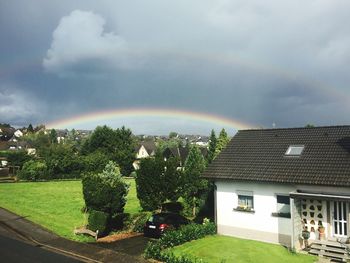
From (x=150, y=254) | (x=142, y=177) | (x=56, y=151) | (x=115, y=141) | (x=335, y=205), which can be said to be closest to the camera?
(x=150, y=254)

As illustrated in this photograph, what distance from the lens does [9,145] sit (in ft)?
452

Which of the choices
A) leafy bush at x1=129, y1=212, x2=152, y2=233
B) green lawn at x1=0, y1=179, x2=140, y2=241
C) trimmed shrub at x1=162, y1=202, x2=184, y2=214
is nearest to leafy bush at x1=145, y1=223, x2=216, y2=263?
leafy bush at x1=129, y1=212, x2=152, y2=233

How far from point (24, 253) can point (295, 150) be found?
16.9 metres

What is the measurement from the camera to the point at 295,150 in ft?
72.9

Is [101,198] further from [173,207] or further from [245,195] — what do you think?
[245,195]

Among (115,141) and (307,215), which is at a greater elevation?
(115,141)

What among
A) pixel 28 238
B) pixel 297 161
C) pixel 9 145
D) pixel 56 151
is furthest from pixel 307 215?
pixel 9 145

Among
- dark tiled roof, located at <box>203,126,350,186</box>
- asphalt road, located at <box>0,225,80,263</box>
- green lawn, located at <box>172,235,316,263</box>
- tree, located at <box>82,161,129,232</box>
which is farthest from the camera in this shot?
tree, located at <box>82,161,129,232</box>

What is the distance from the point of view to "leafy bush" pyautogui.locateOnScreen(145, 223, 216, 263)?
17013mm

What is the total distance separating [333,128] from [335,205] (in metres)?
6.30

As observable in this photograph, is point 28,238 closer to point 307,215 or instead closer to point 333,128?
point 307,215

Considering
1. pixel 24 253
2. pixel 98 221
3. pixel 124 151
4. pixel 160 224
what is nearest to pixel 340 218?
pixel 160 224

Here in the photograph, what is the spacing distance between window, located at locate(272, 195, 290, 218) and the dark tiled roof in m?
1.13

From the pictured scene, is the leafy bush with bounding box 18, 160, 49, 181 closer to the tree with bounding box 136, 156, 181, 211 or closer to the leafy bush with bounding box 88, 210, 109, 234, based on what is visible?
the tree with bounding box 136, 156, 181, 211
